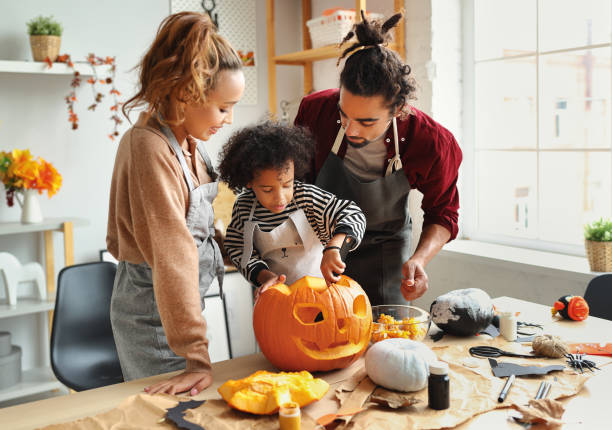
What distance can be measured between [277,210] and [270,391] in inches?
21.1

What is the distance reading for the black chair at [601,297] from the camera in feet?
5.84

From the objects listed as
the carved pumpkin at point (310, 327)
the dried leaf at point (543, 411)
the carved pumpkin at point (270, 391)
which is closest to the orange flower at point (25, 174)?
the carved pumpkin at point (310, 327)

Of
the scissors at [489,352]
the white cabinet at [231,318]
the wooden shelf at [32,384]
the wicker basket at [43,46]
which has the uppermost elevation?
Result: the wicker basket at [43,46]

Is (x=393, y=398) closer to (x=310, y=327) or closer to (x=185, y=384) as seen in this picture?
(x=310, y=327)

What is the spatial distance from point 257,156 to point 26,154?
169cm

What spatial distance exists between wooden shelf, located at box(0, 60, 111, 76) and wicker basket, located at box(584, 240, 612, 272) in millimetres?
2345

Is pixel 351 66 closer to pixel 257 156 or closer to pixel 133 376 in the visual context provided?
pixel 257 156

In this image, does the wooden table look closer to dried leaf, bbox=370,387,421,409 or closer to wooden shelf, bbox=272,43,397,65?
dried leaf, bbox=370,387,421,409

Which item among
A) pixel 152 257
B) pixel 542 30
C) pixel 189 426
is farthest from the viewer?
pixel 542 30

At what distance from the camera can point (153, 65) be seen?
1235mm

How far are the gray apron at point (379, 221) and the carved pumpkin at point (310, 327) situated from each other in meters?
0.46

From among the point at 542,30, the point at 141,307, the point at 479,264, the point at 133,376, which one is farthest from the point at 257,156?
the point at 542,30

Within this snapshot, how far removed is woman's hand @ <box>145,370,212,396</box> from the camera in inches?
44.8

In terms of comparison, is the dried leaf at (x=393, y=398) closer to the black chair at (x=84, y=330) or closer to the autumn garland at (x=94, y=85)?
the black chair at (x=84, y=330)
